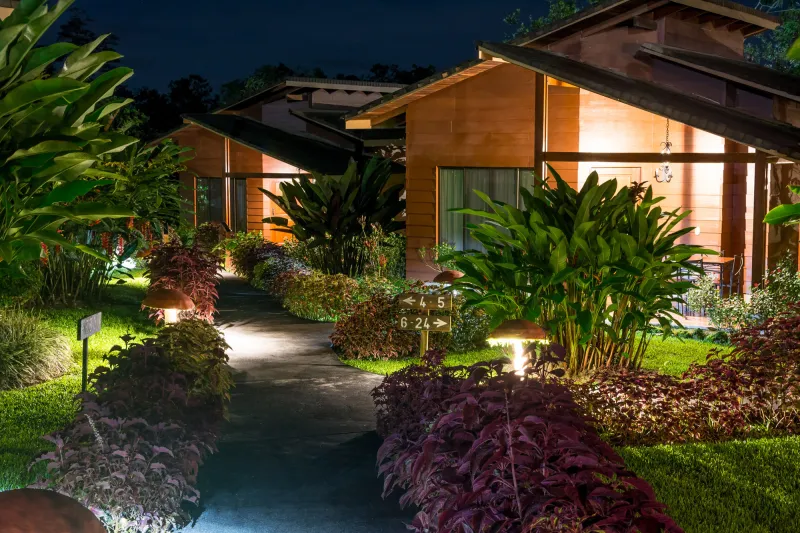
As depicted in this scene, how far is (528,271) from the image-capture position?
30.8ft

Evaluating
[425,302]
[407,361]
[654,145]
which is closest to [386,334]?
[407,361]

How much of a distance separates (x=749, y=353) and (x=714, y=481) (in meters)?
2.34

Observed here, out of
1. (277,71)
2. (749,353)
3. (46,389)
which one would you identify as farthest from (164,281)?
(277,71)

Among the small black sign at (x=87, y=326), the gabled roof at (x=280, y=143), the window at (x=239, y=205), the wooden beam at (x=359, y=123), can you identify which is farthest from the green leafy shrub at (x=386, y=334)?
the window at (x=239, y=205)

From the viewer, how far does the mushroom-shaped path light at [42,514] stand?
6.55 feet

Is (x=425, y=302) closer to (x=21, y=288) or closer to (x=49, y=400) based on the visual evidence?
(x=49, y=400)

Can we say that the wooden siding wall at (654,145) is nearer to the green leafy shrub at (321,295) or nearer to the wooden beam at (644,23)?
the wooden beam at (644,23)

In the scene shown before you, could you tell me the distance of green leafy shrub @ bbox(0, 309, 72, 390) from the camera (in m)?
10.5

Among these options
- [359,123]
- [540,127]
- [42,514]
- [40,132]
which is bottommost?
[42,514]

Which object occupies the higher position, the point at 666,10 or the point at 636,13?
→ the point at 666,10

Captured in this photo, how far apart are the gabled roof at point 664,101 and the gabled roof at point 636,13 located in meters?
0.78

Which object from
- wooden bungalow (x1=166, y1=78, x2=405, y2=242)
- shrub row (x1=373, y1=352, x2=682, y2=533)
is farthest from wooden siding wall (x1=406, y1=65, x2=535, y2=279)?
shrub row (x1=373, y1=352, x2=682, y2=533)

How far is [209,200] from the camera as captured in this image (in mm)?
29703

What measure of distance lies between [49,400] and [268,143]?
1665 cm
